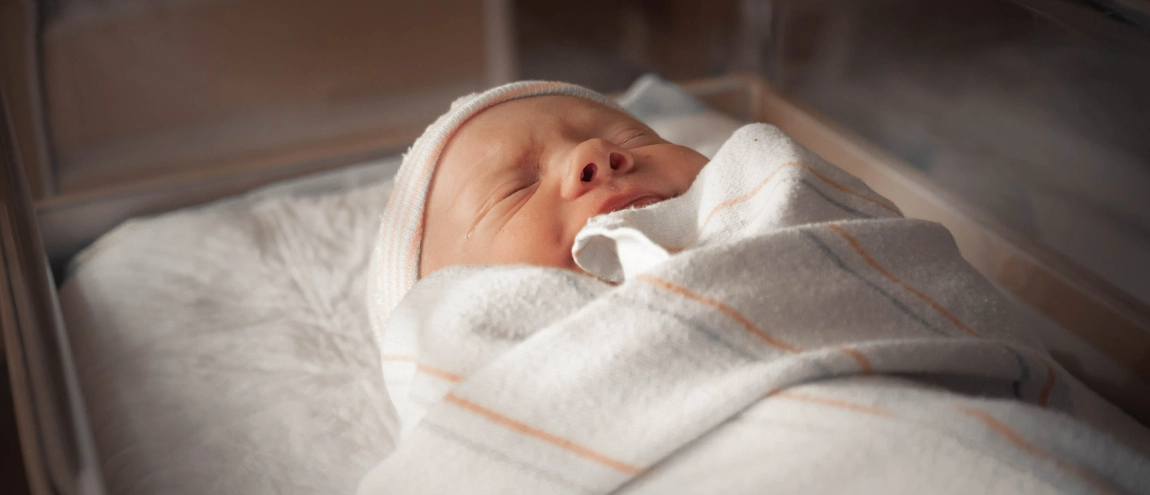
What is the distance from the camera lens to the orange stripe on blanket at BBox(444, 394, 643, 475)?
53 cm

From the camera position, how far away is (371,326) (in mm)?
972

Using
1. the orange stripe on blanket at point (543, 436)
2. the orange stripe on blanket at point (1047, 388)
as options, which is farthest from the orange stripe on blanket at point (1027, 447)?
the orange stripe on blanket at point (543, 436)

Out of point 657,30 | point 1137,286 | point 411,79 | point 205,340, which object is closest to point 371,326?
point 205,340

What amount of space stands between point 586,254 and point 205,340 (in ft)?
1.72

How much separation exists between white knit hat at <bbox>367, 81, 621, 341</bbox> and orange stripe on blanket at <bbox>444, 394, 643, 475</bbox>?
29 cm

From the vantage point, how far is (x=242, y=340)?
0.95 meters

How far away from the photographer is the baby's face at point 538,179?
0.73 meters

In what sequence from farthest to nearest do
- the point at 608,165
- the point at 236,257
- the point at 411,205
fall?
the point at 236,257 < the point at 411,205 < the point at 608,165

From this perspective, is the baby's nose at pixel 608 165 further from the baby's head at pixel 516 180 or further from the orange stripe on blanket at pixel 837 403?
the orange stripe on blanket at pixel 837 403

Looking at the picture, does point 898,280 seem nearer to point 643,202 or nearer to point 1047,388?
point 1047,388

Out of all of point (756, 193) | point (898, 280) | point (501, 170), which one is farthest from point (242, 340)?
point (898, 280)

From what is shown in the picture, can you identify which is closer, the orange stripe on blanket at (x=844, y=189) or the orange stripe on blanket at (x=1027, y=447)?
the orange stripe on blanket at (x=1027, y=447)

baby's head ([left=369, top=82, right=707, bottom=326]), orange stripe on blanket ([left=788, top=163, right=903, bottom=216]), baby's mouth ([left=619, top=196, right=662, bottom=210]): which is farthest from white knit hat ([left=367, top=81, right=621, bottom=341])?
orange stripe on blanket ([left=788, top=163, right=903, bottom=216])

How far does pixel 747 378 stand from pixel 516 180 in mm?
345
